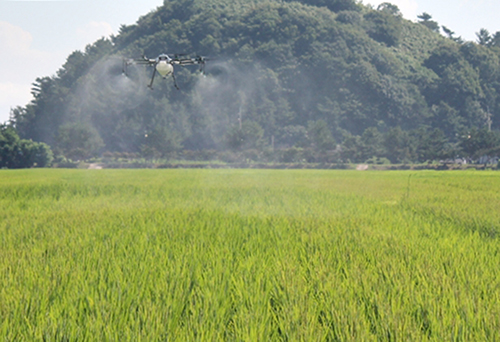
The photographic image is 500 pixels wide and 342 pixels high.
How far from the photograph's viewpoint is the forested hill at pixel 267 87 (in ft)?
389

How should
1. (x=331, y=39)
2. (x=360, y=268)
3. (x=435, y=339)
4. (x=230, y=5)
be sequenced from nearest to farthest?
(x=435, y=339) → (x=360, y=268) → (x=331, y=39) → (x=230, y=5)

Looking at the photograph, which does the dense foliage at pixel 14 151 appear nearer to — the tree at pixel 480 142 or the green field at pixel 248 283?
the tree at pixel 480 142

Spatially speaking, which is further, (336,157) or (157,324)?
(336,157)

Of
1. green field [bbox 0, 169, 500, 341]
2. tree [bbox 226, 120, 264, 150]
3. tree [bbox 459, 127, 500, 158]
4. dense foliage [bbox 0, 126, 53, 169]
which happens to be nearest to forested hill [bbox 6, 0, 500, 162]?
tree [bbox 226, 120, 264, 150]

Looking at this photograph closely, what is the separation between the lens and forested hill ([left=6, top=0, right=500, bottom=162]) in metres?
118

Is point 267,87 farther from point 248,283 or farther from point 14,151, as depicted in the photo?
point 248,283

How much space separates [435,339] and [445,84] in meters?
140

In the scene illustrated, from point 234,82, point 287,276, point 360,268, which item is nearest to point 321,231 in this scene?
point 360,268

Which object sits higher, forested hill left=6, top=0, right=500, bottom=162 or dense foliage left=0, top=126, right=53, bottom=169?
forested hill left=6, top=0, right=500, bottom=162

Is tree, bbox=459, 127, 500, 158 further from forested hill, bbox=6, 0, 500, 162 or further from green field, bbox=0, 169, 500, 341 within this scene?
green field, bbox=0, 169, 500, 341

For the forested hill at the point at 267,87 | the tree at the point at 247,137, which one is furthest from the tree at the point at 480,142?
the forested hill at the point at 267,87

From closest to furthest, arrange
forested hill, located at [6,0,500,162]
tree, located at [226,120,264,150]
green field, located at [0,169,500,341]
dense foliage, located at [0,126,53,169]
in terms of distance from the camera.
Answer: green field, located at [0,169,500,341] → dense foliage, located at [0,126,53,169] → tree, located at [226,120,264,150] → forested hill, located at [6,0,500,162]

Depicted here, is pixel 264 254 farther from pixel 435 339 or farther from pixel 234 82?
pixel 234 82

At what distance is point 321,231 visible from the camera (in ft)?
25.6
